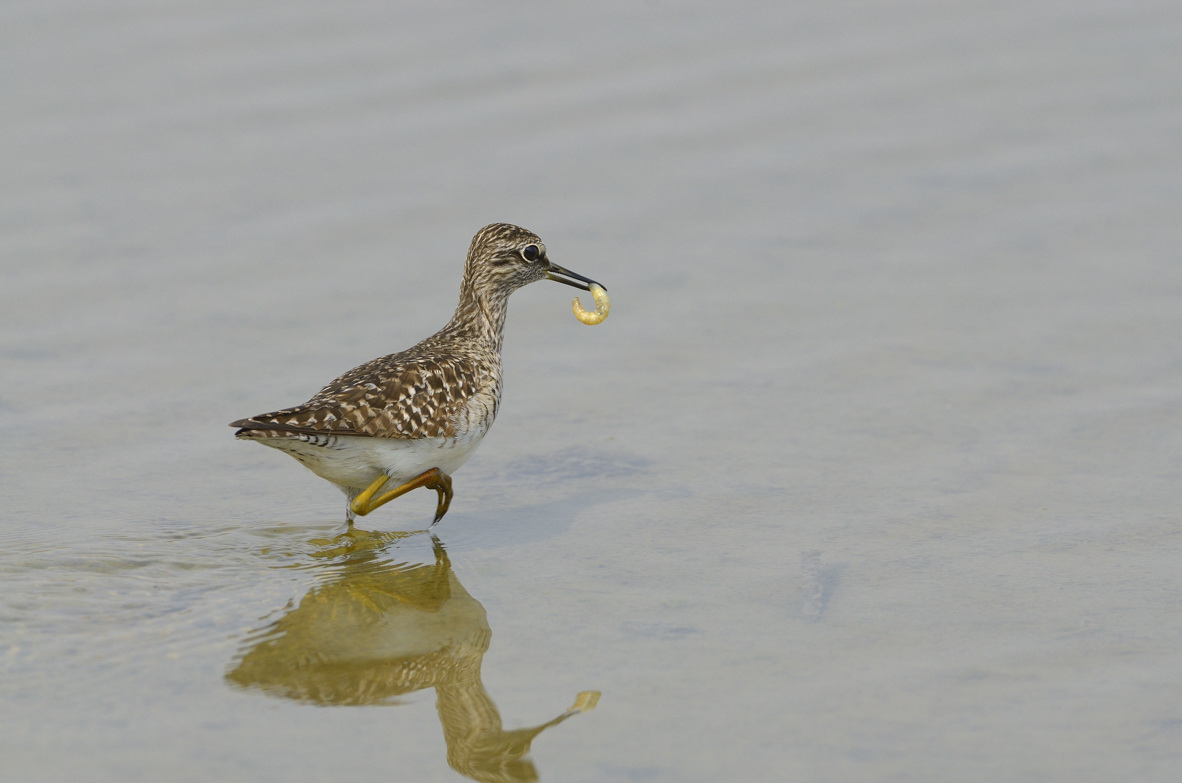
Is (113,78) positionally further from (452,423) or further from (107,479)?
(452,423)

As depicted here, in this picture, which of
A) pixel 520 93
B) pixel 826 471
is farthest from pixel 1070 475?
pixel 520 93

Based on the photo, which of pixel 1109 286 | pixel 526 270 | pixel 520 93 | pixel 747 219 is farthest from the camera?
pixel 520 93

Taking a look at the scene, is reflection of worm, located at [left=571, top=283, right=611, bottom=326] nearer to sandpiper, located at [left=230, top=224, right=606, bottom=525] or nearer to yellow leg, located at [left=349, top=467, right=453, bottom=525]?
sandpiper, located at [left=230, top=224, right=606, bottom=525]

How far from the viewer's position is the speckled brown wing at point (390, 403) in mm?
7977

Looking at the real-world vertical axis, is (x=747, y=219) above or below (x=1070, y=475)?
above

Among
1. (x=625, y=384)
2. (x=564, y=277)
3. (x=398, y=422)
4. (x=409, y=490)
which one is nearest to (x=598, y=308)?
(x=564, y=277)

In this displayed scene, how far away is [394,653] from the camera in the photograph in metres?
7.16

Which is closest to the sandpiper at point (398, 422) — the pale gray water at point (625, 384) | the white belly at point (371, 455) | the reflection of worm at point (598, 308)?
the white belly at point (371, 455)

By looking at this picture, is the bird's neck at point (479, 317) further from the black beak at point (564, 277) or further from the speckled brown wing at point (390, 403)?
the speckled brown wing at point (390, 403)

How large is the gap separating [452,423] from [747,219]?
4891 mm

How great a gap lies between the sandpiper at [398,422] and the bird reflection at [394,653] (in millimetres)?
492

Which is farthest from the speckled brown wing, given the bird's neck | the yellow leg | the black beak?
the black beak

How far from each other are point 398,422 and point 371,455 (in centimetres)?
24

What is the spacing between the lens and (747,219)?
12.8 metres
